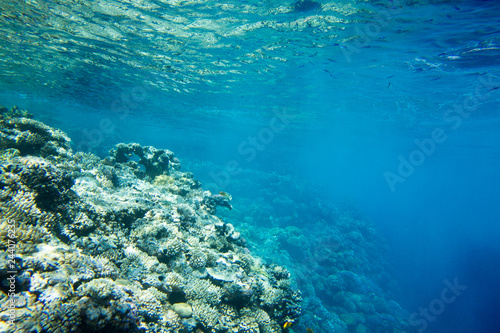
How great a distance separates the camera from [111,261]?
4117mm

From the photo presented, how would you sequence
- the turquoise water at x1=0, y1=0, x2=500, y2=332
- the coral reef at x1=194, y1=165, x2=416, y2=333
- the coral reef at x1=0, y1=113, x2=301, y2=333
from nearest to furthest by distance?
the coral reef at x1=0, y1=113, x2=301, y2=333, the turquoise water at x1=0, y1=0, x2=500, y2=332, the coral reef at x1=194, y1=165, x2=416, y2=333

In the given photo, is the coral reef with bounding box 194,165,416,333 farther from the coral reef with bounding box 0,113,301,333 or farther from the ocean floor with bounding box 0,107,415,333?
the coral reef with bounding box 0,113,301,333

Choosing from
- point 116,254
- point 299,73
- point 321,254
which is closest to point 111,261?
point 116,254

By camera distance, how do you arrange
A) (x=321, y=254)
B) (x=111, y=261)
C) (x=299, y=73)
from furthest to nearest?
(x=321, y=254) → (x=299, y=73) → (x=111, y=261)

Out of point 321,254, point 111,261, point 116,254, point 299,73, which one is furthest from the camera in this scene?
point 321,254

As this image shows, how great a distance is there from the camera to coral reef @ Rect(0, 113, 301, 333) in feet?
8.41

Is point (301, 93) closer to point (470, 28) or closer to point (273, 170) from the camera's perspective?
point (470, 28)

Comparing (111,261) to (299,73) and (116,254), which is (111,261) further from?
(299,73)

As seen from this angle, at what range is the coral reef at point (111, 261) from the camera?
2.56 m

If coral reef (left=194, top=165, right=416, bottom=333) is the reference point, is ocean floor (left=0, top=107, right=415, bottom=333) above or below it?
above

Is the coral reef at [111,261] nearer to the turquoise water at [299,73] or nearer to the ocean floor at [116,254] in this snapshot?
the ocean floor at [116,254]

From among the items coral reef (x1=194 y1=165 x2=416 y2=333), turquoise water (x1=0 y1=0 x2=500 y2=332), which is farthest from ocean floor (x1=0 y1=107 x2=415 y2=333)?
turquoise water (x1=0 y1=0 x2=500 y2=332)

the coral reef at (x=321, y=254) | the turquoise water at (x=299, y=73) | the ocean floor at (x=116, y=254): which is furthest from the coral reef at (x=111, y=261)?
the turquoise water at (x=299, y=73)

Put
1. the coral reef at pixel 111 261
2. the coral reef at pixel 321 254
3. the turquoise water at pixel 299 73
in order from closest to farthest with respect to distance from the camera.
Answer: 1. the coral reef at pixel 111 261
2. the turquoise water at pixel 299 73
3. the coral reef at pixel 321 254
